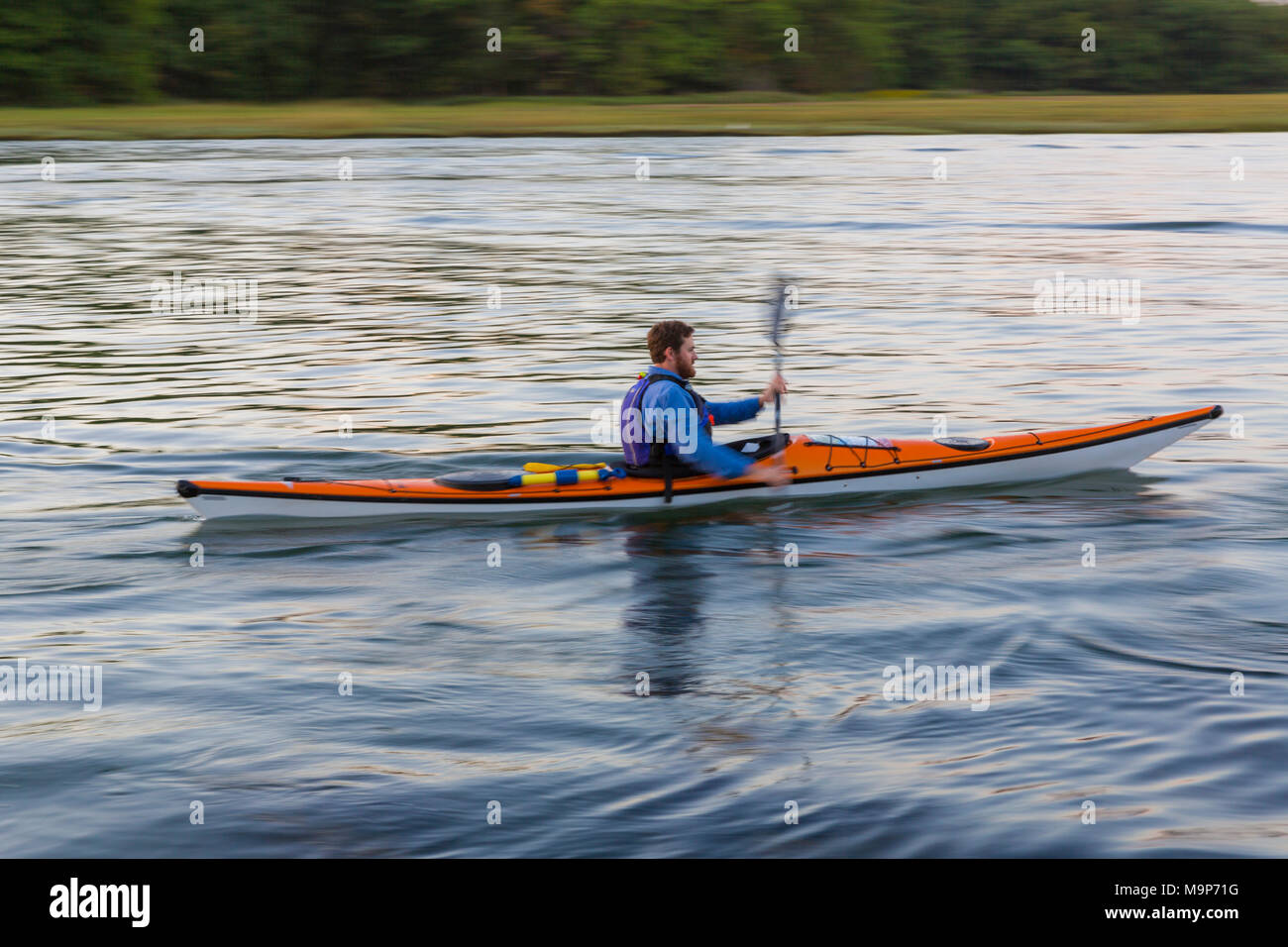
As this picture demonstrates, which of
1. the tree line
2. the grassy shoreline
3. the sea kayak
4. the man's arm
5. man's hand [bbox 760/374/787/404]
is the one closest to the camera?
man's hand [bbox 760/374/787/404]

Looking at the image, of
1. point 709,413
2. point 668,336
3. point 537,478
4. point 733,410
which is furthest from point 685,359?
point 537,478

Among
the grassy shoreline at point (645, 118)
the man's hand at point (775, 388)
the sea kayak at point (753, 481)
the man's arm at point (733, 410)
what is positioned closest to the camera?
the man's hand at point (775, 388)

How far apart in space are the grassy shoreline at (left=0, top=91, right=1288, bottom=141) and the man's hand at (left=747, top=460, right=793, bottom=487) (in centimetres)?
4369

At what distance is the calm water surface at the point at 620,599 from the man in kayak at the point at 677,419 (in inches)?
15.0

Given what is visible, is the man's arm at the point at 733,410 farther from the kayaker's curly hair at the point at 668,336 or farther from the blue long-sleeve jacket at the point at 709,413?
the kayaker's curly hair at the point at 668,336

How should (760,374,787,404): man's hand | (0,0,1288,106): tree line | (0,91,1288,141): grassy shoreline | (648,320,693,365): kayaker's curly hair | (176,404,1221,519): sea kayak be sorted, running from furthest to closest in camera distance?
(0,0,1288,106): tree line → (0,91,1288,141): grassy shoreline → (176,404,1221,519): sea kayak → (760,374,787,404): man's hand → (648,320,693,365): kayaker's curly hair

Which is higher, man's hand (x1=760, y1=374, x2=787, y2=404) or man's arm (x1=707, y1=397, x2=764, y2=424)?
man's hand (x1=760, y1=374, x2=787, y2=404)

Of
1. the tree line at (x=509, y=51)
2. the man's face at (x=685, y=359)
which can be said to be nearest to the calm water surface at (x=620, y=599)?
the man's face at (x=685, y=359)

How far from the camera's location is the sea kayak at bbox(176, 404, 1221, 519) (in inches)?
365

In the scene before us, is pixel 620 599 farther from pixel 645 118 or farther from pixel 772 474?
pixel 645 118

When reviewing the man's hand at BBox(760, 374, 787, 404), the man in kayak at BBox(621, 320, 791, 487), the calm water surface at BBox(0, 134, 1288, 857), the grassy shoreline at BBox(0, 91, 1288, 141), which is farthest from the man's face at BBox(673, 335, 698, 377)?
the grassy shoreline at BBox(0, 91, 1288, 141)

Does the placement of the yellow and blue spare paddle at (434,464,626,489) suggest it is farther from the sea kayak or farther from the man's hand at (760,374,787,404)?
the man's hand at (760,374,787,404)

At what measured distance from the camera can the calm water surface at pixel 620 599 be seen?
5.71 m

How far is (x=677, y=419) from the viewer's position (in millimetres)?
9062
